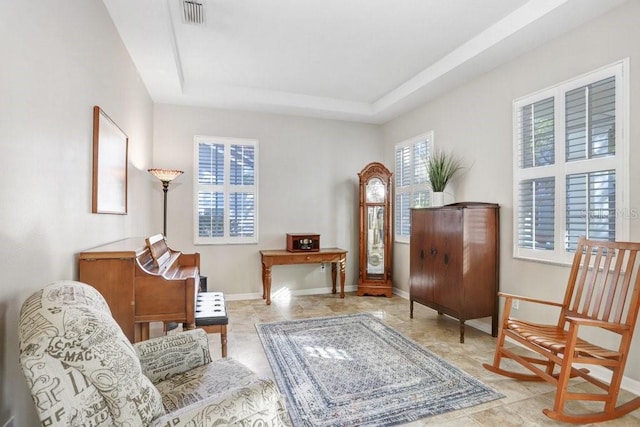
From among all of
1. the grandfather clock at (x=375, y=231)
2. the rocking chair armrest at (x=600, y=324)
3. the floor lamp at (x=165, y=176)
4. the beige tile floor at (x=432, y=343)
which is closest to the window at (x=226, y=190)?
the floor lamp at (x=165, y=176)

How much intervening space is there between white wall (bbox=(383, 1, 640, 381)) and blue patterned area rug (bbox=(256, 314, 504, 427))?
118cm

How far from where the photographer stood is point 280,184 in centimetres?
499

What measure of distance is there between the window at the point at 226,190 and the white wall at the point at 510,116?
2.52 meters

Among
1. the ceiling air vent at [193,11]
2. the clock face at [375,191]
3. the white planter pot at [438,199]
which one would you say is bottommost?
the white planter pot at [438,199]

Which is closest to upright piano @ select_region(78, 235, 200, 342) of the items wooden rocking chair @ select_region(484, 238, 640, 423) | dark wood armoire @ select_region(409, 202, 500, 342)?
wooden rocking chair @ select_region(484, 238, 640, 423)

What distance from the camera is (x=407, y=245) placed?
4.87 metres

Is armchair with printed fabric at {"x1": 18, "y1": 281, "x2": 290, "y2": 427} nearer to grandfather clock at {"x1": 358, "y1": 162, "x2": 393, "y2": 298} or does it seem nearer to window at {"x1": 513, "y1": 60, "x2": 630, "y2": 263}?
window at {"x1": 513, "y1": 60, "x2": 630, "y2": 263}

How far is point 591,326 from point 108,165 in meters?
3.53

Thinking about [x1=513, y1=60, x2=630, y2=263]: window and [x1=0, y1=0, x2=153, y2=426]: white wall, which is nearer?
[x1=0, y1=0, x2=153, y2=426]: white wall

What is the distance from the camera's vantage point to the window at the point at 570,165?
8.00 feet

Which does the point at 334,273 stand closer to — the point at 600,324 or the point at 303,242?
the point at 303,242

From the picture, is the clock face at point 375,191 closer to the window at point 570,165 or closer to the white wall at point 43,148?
the window at point 570,165

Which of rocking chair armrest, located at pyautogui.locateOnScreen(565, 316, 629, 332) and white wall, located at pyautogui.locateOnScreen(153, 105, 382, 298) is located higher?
white wall, located at pyautogui.locateOnScreen(153, 105, 382, 298)

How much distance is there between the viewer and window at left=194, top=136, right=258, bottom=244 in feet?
15.3
